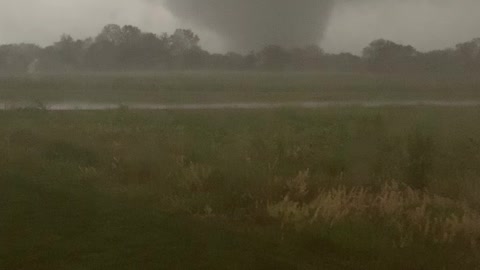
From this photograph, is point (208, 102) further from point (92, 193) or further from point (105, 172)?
point (92, 193)

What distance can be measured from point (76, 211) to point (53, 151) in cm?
862

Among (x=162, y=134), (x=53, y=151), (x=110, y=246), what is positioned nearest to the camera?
(x=110, y=246)

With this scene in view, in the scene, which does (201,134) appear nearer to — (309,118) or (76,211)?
(309,118)

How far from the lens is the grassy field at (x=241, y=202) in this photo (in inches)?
327

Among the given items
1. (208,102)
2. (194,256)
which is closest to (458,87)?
(208,102)

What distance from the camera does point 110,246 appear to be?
8.28 metres

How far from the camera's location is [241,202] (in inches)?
A: 463

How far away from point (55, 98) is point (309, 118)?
73.6 ft

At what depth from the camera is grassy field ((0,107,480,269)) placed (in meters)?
8.30

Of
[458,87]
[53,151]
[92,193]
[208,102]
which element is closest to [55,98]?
[208,102]

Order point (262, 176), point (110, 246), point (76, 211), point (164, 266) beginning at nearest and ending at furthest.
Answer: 1. point (164, 266)
2. point (110, 246)
3. point (76, 211)
4. point (262, 176)

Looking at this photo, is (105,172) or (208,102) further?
(208,102)

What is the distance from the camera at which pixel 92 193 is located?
1173 centimetres

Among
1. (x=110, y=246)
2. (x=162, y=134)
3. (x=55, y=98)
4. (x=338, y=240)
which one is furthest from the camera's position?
(x=55, y=98)
